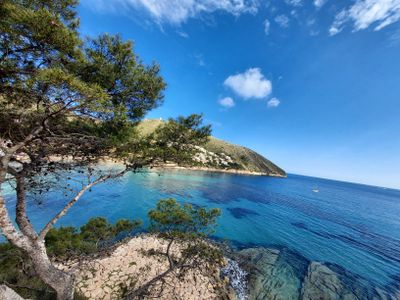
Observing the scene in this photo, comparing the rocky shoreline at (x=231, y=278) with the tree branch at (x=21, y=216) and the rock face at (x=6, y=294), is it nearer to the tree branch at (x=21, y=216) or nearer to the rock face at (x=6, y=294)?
the tree branch at (x=21, y=216)

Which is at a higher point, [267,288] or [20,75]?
[20,75]

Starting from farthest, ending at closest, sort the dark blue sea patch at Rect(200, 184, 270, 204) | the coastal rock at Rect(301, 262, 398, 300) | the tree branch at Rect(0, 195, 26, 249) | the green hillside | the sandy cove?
the green hillside < the dark blue sea patch at Rect(200, 184, 270, 204) < the coastal rock at Rect(301, 262, 398, 300) < the sandy cove < the tree branch at Rect(0, 195, 26, 249)

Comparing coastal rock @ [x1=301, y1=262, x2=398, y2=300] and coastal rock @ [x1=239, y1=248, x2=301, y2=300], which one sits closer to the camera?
coastal rock @ [x1=239, y1=248, x2=301, y2=300]

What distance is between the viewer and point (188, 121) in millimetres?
7746

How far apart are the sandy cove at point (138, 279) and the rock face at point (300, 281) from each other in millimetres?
2686

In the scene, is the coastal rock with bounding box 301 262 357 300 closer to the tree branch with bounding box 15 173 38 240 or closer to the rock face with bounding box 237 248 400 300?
the rock face with bounding box 237 248 400 300

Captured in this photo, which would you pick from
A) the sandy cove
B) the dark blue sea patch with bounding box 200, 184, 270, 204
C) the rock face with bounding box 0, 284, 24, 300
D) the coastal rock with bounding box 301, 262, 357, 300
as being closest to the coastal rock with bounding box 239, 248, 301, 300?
the coastal rock with bounding box 301, 262, 357, 300

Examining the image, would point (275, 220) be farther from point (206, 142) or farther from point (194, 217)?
point (206, 142)

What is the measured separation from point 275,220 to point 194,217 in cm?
2449

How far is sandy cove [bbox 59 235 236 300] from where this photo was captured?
9398 mm

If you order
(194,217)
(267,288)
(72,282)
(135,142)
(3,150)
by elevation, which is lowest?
(267,288)

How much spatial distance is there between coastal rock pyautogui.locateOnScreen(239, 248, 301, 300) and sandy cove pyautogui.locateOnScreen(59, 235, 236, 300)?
2417 millimetres

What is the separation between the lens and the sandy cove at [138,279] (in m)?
9.40

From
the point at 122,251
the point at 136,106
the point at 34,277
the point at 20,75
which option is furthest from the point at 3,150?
the point at 122,251
